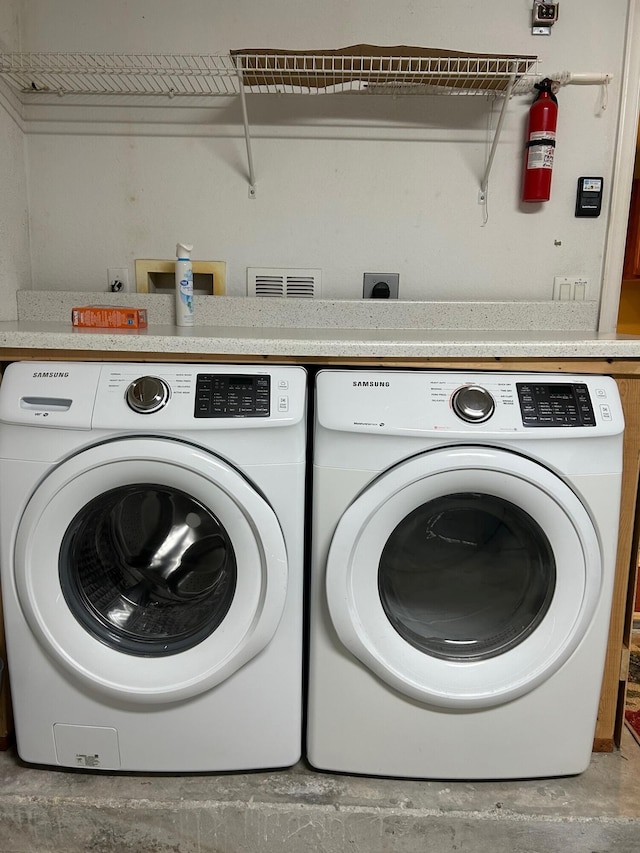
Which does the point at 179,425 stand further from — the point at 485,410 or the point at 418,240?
the point at 418,240

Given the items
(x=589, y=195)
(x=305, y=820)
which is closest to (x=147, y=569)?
(x=305, y=820)

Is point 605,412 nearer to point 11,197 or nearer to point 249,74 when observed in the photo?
point 249,74

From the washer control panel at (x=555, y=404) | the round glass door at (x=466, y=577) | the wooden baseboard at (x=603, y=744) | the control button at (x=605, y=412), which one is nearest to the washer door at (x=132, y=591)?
the round glass door at (x=466, y=577)

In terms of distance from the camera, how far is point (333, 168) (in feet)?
5.99

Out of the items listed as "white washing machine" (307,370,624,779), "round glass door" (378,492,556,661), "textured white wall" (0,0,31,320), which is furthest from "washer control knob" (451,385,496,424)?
"textured white wall" (0,0,31,320)

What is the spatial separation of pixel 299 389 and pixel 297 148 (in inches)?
39.2

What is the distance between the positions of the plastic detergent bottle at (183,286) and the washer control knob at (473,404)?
87cm

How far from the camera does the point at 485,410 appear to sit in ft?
3.82

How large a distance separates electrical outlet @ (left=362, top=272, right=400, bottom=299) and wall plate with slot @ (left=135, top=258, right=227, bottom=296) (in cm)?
45

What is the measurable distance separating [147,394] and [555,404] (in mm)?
809

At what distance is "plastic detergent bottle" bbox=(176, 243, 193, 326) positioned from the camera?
5.47 ft

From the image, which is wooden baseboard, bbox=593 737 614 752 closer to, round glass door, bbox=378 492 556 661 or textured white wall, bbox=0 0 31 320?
round glass door, bbox=378 492 556 661

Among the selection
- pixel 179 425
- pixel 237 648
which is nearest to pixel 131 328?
pixel 179 425

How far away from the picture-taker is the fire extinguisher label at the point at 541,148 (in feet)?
5.64
